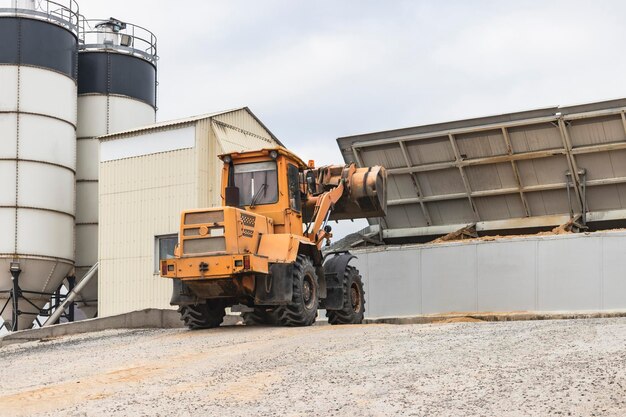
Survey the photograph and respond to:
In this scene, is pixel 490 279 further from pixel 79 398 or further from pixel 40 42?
pixel 40 42

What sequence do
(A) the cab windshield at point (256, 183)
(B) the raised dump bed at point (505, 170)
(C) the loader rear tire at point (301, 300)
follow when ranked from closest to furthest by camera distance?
(C) the loader rear tire at point (301, 300) < (A) the cab windshield at point (256, 183) < (B) the raised dump bed at point (505, 170)

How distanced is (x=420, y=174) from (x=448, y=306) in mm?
3153

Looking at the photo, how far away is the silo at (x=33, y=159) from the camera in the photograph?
23062mm

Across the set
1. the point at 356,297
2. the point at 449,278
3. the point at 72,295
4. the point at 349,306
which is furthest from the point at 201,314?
the point at 72,295

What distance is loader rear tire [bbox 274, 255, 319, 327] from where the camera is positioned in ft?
43.5

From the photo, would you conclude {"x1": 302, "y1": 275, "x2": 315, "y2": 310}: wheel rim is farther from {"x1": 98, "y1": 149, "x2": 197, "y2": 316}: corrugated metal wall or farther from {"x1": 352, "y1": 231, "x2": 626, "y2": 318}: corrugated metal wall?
{"x1": 98, "y1": 149, "x2": 197, "y2": 316}: corrugated metal wall

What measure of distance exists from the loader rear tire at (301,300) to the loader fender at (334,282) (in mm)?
707

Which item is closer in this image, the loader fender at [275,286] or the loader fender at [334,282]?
the loader fender at [275,286]

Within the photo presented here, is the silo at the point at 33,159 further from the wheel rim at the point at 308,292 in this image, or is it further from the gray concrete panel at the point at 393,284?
the wheel rim at the point at 308,292

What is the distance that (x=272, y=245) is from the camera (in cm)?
1330

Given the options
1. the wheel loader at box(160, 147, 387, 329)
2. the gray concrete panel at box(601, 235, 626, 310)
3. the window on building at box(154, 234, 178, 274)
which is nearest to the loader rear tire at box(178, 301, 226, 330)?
the wheel loader at box(160, 147, 387, 329)

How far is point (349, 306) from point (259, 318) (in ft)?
5.53

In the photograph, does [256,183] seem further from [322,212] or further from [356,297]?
[356,297]

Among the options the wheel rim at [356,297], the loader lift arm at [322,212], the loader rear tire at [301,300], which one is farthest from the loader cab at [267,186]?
the wheel rim at [356,297]
